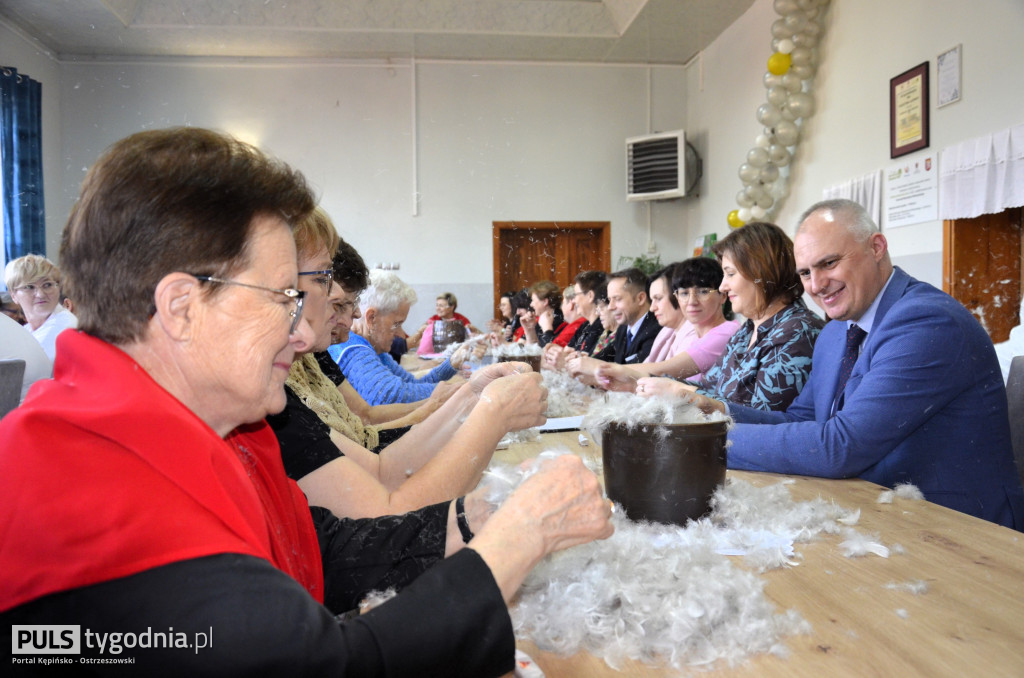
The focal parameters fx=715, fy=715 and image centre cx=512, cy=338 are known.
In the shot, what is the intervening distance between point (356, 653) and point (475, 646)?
0.42ft

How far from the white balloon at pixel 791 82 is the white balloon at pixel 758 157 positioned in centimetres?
61

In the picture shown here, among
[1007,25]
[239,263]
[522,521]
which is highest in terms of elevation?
[1007,25]

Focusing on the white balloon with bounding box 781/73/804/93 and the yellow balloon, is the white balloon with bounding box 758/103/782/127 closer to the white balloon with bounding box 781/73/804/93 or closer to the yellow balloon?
the white balloon with bounding box 781/73/804/93

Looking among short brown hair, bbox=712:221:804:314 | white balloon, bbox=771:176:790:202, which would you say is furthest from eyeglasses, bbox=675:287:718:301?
white balloon, bbox=771:176:790:202

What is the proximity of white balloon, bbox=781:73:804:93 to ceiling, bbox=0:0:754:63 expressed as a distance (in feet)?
4.53

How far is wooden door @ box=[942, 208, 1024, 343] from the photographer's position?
443 cm

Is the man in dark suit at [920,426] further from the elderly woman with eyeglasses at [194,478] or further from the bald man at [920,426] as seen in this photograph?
the elderly woman with eyeglasses at [194,478]

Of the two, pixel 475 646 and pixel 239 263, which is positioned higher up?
pixel 239 263

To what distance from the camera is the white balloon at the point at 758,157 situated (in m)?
6.92

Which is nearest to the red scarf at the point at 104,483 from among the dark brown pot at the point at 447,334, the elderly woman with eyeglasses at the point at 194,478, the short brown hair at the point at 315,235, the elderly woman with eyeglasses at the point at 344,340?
the elderly woman with eyeglasses at the point at 194,478

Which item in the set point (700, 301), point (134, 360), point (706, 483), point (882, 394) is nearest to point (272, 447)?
point (134, 360)

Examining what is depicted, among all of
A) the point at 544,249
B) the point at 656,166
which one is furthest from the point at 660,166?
the point at 544,249

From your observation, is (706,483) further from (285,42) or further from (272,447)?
(285,42)

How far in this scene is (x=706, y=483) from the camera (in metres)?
1.19
